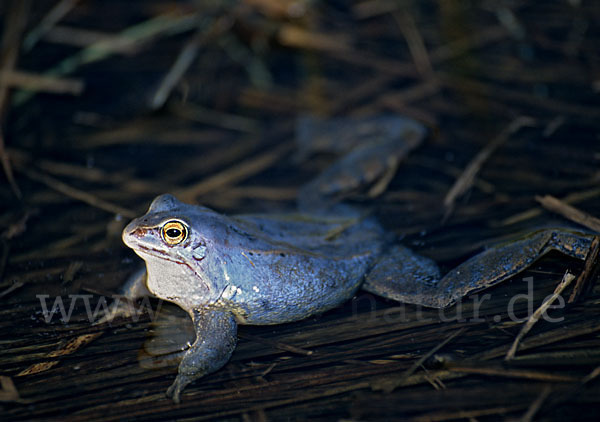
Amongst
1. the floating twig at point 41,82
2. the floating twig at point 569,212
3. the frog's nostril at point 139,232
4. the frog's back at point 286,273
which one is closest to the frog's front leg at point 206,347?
the frog's back at point 286,273

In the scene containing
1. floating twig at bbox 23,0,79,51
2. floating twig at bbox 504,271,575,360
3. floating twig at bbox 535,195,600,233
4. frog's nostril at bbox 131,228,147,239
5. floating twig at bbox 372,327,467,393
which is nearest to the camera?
floating twig at bbox 372,327,467,393

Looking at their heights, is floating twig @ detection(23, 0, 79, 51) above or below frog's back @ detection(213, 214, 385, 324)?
above

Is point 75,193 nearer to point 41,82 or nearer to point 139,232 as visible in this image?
point 41,82

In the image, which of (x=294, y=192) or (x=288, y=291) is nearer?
(x=288, y=291)

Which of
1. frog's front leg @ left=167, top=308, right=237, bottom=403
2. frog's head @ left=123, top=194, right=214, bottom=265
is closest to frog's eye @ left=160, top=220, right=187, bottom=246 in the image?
frog's head @ left=123, top=194, right=214, bottom=265

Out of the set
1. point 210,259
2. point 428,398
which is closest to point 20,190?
point 210,259

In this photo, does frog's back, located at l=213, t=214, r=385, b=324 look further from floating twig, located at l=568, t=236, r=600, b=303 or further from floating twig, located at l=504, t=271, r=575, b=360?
floating twig, located at l=568, t=236, r=600, b=303

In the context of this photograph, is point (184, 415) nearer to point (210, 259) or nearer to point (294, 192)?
point (210, 259)

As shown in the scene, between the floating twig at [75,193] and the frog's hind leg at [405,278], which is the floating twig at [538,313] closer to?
the frog's hind leg at [405,278]
